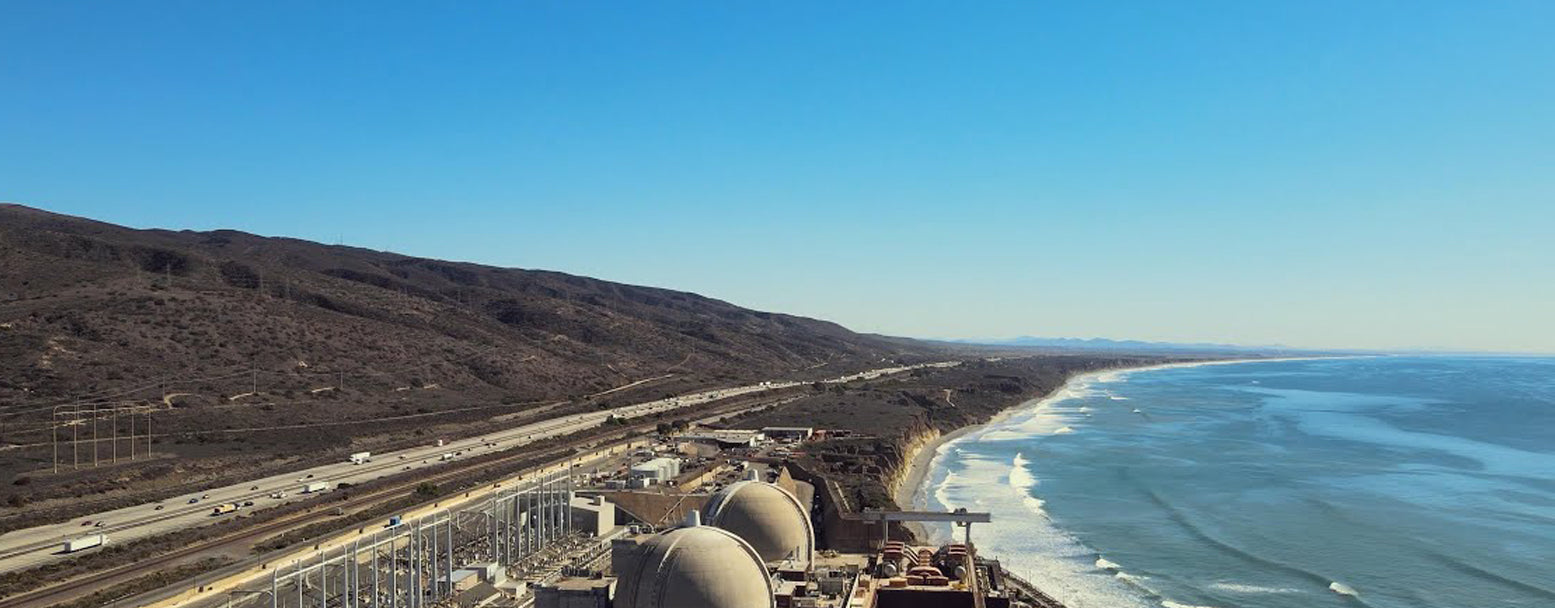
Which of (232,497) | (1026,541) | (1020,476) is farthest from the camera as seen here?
(1020,476)

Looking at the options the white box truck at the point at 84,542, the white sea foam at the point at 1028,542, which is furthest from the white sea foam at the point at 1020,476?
the white box truck at the point at 84,542

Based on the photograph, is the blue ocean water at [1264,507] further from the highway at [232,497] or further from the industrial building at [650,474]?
the highway at [232,497]

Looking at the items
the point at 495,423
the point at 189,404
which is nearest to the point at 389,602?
the point at 189,404

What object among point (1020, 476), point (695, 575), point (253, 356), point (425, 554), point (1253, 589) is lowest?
point (1253, 589)

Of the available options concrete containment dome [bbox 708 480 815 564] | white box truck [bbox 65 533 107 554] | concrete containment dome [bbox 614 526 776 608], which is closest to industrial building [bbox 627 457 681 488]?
concrete containment dome [bbox 708 480 815 564]

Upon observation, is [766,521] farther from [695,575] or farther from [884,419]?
[884,419]

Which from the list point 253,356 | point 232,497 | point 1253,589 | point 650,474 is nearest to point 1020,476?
point 1253,589
